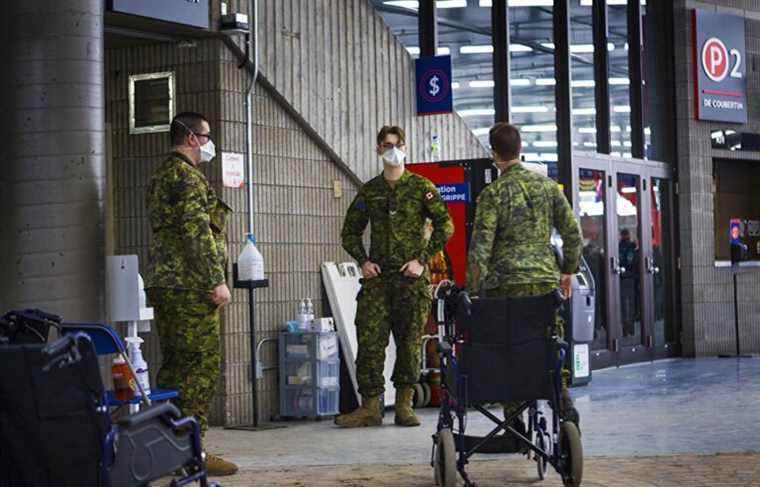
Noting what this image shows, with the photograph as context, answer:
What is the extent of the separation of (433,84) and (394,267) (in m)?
2.50

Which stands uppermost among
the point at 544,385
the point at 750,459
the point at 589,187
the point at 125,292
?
the point at 589,187

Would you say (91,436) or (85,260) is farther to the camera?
(85,260)

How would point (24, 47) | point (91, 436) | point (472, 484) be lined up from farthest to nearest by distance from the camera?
point (24, 47)
point (472, 484)
point (91, 436)

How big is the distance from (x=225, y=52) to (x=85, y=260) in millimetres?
3019

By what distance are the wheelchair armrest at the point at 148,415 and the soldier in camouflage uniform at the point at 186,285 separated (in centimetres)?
222

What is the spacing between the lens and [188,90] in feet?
30.8

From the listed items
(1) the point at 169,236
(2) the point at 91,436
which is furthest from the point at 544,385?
(2) the point at 91,436

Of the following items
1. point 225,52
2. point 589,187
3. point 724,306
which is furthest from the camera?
point 724,306

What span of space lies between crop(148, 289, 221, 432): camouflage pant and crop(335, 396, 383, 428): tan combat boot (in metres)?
2.27

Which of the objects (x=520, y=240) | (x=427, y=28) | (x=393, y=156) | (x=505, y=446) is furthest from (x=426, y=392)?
(x=520, y=240)

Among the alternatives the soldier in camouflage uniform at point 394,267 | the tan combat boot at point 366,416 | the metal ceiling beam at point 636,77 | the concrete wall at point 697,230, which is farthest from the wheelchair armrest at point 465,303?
the concrete wall at point 697,230

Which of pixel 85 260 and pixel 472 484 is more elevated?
pixel 85 260

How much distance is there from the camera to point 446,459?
607cm

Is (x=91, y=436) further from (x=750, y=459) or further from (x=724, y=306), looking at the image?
(x=724, y=306)
